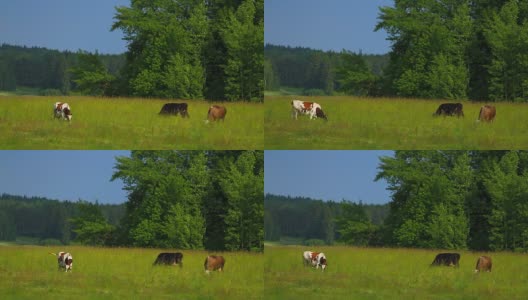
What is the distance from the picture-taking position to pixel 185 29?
24.3 metres

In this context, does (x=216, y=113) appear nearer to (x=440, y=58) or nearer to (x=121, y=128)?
(x=121, y=128)

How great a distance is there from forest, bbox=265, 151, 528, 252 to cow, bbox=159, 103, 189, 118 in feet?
8.92

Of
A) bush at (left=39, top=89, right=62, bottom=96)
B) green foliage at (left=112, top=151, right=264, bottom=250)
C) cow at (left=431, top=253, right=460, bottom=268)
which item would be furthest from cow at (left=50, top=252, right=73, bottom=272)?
cow at (left=431, top=253, right=460, bottom=268)

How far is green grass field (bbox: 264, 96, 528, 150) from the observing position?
22953 mm

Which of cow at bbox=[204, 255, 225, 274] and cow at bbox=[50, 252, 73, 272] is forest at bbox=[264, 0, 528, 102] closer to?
cow at bbox=[204, 255, 225, 274]

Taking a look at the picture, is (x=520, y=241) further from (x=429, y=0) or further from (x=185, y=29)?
(x=185, y=29)

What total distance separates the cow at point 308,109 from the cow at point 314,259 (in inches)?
96.8

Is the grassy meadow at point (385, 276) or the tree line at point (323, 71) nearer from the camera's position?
the grassy meadow at point (385, 276)

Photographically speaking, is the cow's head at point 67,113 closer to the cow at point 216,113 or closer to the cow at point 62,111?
the cow at point 62,111

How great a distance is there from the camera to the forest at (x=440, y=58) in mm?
23688

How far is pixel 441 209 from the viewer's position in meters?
23.5

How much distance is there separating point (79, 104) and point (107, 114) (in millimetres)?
658

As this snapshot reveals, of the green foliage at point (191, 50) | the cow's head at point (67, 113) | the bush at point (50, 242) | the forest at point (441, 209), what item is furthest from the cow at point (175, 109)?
the bush at point (50, 242)

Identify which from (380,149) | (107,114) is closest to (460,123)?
(380,149)
